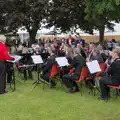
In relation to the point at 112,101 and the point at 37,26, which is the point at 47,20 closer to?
the point at 37,26

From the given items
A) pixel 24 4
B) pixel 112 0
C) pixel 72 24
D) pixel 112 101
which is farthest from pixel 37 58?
pixel 72 24

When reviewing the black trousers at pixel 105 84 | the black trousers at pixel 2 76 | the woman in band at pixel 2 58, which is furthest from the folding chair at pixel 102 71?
the black trousers at pixel 2 76

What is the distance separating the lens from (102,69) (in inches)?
410

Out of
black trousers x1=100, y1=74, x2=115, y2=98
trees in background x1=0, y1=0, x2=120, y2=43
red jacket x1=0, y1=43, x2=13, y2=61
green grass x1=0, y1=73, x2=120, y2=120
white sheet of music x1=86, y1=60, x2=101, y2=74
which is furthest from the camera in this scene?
trees in background x1=0, y1=0, x2=120, y2=43

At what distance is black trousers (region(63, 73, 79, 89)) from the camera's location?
33.1 ft

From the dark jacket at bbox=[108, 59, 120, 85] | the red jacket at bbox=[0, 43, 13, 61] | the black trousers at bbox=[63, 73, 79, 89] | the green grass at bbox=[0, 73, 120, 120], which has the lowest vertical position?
the green grass at bbox=[0, 73, 120, 120]

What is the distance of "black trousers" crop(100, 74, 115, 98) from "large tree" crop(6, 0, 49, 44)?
2055 centimetres

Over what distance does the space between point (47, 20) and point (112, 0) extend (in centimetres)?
1301

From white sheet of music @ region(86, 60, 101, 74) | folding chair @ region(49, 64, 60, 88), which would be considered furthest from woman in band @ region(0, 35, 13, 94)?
white sheet of music @ region(86, 60, 101, 74)

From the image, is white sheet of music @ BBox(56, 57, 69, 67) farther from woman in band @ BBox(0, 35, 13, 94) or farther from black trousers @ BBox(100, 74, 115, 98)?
black trousers @ BBox(100, 74, 115, 98)

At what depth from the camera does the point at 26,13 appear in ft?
99.2

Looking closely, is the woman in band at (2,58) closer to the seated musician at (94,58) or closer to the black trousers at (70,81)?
the black trousers at (70,81)

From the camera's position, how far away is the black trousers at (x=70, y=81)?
33.1 feet

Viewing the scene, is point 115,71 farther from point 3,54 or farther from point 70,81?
point 3,54
